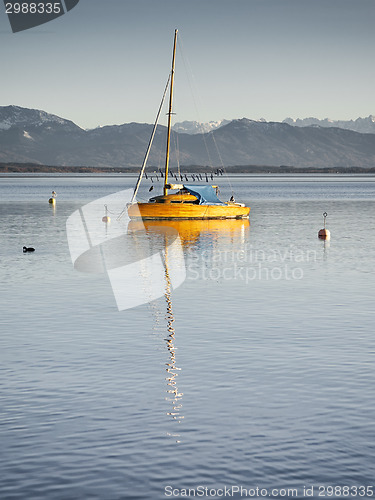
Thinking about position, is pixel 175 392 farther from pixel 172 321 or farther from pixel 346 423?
pixel 172 321

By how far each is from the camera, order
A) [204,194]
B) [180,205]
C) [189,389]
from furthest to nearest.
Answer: [204,194] → [180,205] → [189,389]

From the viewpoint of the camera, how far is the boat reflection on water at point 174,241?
1950cm

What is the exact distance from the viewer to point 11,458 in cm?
1442

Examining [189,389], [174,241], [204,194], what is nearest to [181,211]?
[204,194]

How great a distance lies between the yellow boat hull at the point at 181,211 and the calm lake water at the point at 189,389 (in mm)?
41563

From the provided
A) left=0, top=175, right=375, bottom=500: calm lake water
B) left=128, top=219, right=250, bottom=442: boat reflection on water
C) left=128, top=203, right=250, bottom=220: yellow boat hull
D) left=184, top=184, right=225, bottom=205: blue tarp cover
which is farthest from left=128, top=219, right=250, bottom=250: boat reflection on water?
left=0, top=175, right=375, bottom=500: calm lake water

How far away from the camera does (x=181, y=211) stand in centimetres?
8056

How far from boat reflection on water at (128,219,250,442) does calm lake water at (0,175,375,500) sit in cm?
13

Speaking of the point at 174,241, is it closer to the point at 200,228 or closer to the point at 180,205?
the point at 200,228

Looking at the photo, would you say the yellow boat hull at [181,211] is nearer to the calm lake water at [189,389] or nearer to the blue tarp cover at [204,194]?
the blue tarp cover at [204,194]

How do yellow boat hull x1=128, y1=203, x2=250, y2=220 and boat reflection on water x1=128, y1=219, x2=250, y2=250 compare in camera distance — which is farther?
yellow boat hull x1=128, y1=203, x2=250, y2=220

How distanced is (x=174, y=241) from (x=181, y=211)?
62.5 ft

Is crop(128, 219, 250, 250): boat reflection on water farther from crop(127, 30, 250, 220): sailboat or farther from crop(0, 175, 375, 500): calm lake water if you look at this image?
crop(0, 175, 375, 500): calm lake water

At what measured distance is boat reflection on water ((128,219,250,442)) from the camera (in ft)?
64.0
